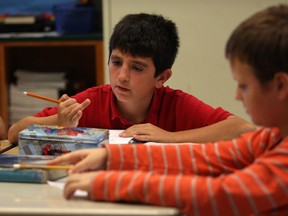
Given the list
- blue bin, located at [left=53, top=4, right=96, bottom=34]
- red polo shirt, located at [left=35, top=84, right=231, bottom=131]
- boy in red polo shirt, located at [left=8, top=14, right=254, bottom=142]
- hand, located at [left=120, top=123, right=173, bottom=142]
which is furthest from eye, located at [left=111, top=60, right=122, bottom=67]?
blue bin, located at [left=53, top=4, right=96, bottom=34]

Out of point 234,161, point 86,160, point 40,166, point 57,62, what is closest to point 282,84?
point 234,161

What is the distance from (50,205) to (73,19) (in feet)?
6.93

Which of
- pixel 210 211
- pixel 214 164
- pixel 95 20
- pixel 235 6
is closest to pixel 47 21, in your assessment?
pixel 95 20

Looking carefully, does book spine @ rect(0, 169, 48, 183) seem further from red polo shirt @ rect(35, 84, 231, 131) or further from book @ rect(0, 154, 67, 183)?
red polo shirt @ rect(35, 84, 231, 131)

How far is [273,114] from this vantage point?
3.18 feet

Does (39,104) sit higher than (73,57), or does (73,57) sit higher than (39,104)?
(73,57)

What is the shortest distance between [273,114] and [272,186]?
0.15 m

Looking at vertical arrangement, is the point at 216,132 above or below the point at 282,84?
below

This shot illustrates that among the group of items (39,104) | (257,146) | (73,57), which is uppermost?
(257,146)

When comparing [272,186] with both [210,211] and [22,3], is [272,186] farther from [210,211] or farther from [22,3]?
[22,3]

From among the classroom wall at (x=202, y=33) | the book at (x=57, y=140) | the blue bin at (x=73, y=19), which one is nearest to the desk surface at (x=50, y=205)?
the book at (x=57, y=140)

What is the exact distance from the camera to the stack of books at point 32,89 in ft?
9.96

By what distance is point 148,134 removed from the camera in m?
1.46

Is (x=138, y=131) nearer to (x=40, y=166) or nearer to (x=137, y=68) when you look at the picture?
(x=137, y=68)
